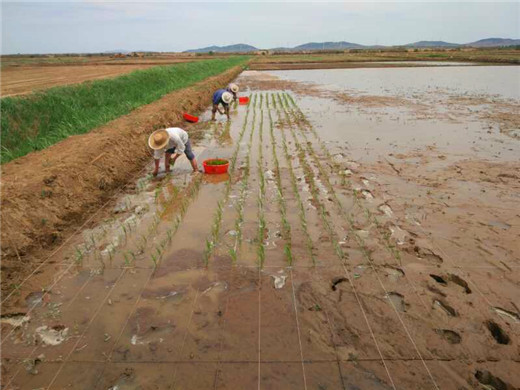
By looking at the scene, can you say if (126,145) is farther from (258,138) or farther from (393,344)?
(393,344)

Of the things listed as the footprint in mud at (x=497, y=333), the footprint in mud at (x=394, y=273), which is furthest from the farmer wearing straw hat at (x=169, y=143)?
the footprint in mud at (x=497, y=333)

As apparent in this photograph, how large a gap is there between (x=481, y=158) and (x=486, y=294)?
499 cm

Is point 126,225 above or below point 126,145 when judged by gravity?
below

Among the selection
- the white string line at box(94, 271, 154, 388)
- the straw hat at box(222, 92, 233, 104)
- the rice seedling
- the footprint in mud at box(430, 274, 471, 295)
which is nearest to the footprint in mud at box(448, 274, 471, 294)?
the footprint in mud at box(430, 274, 471, 295)

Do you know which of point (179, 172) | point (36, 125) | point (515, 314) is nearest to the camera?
point (515, 314)

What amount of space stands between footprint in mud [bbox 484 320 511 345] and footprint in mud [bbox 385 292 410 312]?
2.14ft

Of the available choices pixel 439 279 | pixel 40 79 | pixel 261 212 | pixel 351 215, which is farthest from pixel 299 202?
pixel 40 79

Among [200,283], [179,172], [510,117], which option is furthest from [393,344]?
[510,117]

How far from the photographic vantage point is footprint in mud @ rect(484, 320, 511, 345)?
2.74 metres

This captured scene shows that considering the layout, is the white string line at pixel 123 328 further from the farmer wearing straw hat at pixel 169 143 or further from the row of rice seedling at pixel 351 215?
the farmer wearing straw hat at pixel 169 143

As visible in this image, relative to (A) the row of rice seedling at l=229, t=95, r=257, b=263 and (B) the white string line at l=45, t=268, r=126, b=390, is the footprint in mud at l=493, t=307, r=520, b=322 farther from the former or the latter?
(B) the white string line at l=45, t=268, r=126, b=390

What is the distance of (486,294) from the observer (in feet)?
10.6

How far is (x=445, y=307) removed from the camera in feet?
10.2

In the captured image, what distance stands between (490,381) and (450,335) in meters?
0.43
